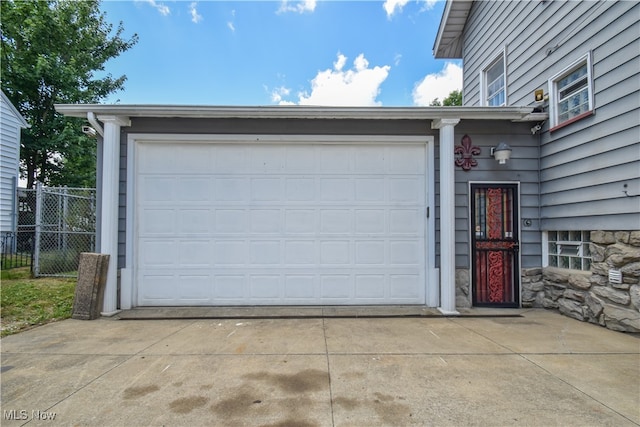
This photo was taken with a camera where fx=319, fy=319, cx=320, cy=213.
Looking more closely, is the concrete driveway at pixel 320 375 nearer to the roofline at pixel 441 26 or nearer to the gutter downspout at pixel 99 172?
the gutter downspout at pixel 99 172

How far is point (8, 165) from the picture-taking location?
9.14 metres

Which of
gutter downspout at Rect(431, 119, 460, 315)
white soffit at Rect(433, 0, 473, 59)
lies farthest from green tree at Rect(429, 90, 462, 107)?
gutter downspout at Rect(431, 119, 460, 315)

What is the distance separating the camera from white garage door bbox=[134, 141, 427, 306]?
4691 millimetres

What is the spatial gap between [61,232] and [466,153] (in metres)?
7.68

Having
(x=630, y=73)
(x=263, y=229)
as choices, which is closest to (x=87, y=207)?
(x=263, y=229)

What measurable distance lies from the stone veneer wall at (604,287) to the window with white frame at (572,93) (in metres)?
1.67

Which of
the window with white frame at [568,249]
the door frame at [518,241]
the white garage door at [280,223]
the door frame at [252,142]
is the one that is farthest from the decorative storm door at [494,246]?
the white garage door at [280,223]

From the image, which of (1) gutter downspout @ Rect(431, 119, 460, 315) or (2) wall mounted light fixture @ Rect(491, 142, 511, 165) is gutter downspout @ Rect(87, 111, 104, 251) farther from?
(2) wall mounted light fixture @ Rect(491, 142, 511, 165)

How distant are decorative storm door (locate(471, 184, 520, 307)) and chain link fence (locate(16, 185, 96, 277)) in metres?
7.16

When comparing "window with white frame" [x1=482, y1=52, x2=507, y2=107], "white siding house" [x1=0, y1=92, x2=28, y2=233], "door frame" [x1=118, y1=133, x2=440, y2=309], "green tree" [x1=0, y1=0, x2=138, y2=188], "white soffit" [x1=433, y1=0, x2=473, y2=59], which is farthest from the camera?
"green tree" [x1=0, y1=0, x2=138, y2=188]

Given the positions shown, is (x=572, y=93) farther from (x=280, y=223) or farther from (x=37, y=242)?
(x=37, y=242)

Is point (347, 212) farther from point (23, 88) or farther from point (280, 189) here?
point (23, 88)

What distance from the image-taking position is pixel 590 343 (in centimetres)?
329

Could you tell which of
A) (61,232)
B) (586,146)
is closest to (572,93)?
(586,146)
